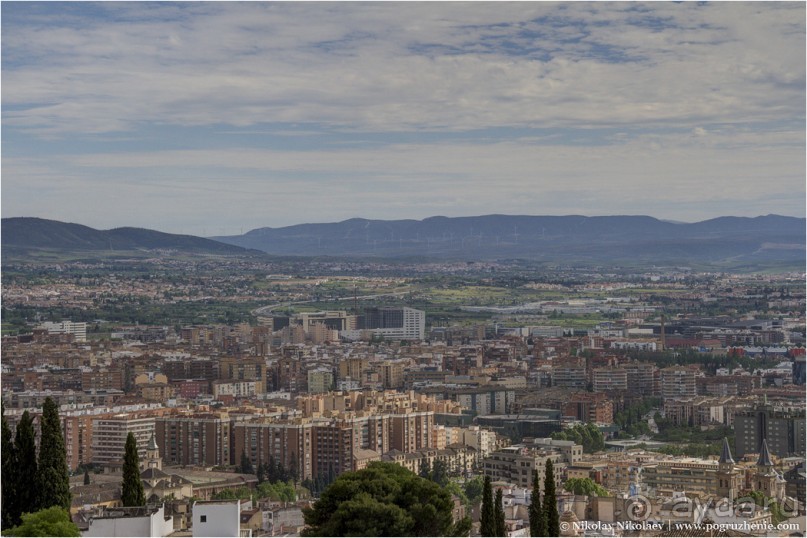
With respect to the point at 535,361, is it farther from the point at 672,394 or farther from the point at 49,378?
the point at 49,378

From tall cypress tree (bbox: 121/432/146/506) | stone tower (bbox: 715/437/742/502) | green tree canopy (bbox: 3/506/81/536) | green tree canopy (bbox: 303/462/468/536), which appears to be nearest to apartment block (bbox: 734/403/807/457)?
stone tower (bbox: 715/437/742/502)

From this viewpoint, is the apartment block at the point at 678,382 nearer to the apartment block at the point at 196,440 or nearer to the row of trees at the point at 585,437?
the row of trees at the point at 585,437

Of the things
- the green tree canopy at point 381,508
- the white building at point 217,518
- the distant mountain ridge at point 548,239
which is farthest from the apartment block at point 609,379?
the white building at point 217,518

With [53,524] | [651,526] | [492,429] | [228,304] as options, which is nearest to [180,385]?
[492,429]

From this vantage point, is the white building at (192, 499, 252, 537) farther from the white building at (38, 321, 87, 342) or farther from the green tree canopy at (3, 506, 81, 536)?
the white building at (38, 321, 87, 342)

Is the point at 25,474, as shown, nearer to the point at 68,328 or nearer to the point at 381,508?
the point at 381,508

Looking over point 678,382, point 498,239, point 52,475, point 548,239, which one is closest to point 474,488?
point 52,475

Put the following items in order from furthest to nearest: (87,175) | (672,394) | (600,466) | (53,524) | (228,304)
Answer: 1. (228,304)
2. (87,175)
3. (672,394)
4. (600,466)
5. (53,524)
